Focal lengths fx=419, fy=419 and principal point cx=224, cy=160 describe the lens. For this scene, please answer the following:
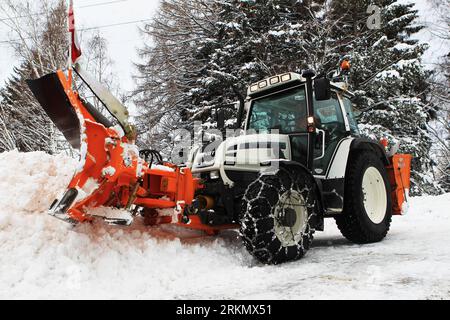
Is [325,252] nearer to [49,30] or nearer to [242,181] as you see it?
[242,181]

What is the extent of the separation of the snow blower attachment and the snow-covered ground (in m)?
0.32

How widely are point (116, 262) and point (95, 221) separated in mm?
557

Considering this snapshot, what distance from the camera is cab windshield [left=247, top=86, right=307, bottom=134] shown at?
5242mm

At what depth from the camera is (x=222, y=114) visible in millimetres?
5742

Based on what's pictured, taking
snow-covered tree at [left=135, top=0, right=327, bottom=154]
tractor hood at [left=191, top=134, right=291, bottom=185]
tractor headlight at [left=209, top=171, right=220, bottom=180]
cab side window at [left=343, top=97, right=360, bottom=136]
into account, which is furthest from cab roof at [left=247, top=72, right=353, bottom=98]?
snow-covered tree at [left=135, top=0, right=327, bottom=154]

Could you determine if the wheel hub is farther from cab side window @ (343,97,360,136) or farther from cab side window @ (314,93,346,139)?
cab side window @ (343,97,360,136)

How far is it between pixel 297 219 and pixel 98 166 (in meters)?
2.14

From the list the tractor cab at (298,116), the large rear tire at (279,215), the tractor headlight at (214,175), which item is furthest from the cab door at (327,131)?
the tractor headlight at (214,175)

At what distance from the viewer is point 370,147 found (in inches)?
229

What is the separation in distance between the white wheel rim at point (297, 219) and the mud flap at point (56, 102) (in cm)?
212

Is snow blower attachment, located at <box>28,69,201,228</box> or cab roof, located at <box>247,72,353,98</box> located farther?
cab roof, located at <box>247,72,353,98</box>

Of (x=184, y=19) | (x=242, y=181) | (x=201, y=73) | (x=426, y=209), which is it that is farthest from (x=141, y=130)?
(x=242, y=181)

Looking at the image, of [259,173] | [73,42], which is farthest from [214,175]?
[73,42]

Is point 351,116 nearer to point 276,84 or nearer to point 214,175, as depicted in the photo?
point 276,84
